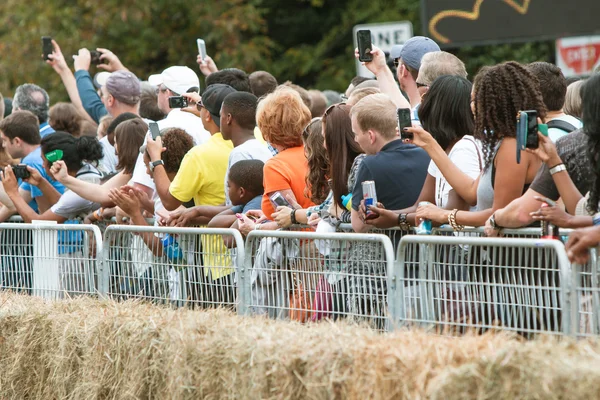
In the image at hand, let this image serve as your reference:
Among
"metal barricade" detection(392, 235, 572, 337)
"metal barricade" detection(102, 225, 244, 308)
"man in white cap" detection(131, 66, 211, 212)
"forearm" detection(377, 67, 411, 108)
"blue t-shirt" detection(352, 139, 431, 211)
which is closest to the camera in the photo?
"metal barricade" detection(392, 235, 572, 337)

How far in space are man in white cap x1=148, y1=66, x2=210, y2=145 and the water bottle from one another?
5.53ft

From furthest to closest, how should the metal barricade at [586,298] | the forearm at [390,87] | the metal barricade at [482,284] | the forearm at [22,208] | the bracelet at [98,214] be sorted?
the forearm at [22,208]
the bracelet at [98,214]
the forearm at [390,87]
the metal barricade at [482,284]
the metal barricade at [586,298]

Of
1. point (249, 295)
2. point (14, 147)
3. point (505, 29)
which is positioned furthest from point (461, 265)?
point (505, 29)

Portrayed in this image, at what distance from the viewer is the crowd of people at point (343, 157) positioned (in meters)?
5.35

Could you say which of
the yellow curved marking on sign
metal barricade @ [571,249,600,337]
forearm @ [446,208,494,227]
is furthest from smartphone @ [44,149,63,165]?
the yellow curved marking on sign

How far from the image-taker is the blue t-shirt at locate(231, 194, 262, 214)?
7.12m

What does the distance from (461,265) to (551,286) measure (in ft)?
1.58

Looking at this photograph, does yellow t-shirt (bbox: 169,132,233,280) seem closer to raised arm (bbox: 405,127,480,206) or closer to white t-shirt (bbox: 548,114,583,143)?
raised arm (bbox: 405,127,480,206)

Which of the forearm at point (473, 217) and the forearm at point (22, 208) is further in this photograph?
the forearm at point (22, 208)

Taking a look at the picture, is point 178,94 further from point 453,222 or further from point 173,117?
point 453,222

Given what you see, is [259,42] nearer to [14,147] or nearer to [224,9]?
[224,9]

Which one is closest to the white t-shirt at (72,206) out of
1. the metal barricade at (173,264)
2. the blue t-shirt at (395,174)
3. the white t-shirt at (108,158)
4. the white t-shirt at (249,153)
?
the white t-shirt at (108,158)

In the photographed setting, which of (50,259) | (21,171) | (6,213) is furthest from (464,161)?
(6,213)

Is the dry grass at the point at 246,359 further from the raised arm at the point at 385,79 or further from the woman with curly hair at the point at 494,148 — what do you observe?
the raised arm at the point at 385,79
